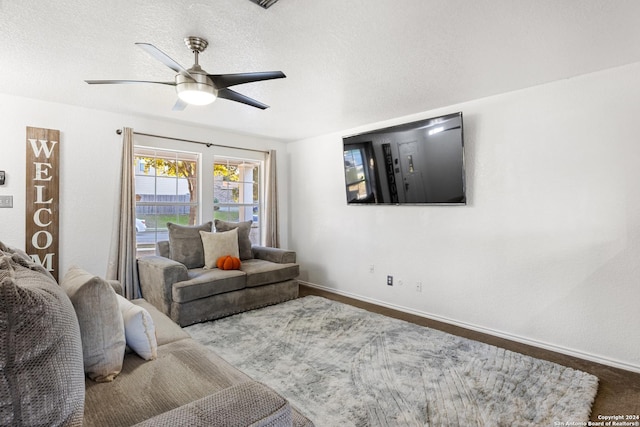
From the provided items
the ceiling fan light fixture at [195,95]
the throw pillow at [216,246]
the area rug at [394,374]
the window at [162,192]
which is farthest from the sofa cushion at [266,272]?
the ceiling fan light fixture at [195,95]

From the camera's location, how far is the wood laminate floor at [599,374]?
198 centimetres

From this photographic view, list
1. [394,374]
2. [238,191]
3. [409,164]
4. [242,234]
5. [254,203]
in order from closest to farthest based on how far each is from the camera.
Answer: [394,374] < [409,164] < [242,234] < [238,191] < [254,203]

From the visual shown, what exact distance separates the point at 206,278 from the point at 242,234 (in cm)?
111

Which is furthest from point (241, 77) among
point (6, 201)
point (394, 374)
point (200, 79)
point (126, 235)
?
point (6, 201)

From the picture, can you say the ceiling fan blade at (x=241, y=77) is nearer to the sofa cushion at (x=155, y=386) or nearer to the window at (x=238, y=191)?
the sofa cushion at (x=155, y=386)

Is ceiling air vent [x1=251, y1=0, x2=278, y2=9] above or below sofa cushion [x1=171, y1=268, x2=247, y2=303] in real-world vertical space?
above

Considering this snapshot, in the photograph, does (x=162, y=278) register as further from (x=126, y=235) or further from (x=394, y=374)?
(x=394, y=374)

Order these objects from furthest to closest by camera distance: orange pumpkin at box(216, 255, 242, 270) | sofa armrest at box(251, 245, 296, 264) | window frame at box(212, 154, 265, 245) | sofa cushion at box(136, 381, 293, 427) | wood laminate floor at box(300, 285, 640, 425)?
1. window frame at box(212, 154, 265, 245)
2. sofa armrest at box(251, 245, 296, 264)
3. orange pumpkin at box(216, 255, 242, 270)
4. wood laminate floor at box(300, 285, 640, 425)
5. sofa cushion at box(136, 381, 293, 427)

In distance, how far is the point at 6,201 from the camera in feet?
10.4

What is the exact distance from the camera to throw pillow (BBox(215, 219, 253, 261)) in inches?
173

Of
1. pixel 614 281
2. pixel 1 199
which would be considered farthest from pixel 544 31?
pixel 1 199

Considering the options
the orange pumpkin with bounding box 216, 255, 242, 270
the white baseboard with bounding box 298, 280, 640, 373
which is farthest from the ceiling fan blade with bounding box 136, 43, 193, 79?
the white baseboard with bounding box 298, 280, 640, 373

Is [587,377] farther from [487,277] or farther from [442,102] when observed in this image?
[442,102]

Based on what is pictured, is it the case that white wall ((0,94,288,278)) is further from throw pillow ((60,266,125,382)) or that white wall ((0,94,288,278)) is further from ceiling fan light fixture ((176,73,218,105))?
throw pillow ((60,266,125,382))
